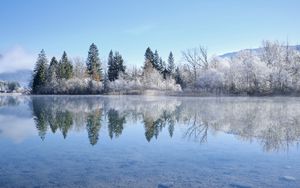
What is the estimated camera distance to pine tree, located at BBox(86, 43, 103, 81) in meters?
73.1

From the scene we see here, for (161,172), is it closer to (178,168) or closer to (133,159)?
(178,168)

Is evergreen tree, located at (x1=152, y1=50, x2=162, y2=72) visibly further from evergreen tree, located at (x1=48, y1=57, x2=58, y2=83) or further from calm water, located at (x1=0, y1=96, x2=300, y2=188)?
calm water, located at (x1=0, y1=96, x2=300, y2=188)

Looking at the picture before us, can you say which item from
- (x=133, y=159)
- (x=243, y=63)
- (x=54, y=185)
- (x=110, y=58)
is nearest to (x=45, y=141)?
(x=133, y=159)

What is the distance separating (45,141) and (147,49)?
6649 cm

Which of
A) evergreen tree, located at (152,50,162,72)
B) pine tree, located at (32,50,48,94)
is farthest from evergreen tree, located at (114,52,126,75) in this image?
pine tree, located at (32,50,48,94)

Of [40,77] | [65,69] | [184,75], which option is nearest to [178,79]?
[184,75]

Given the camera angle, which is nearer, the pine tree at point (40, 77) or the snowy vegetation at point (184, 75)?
the snowy vegetation at point (184, 75)

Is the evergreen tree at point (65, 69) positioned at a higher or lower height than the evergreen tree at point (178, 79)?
higher

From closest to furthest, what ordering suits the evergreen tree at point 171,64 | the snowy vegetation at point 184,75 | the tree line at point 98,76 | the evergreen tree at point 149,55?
the snowy vegetation at point 184,75 < the tree line at point 98,76 < the evergreen tree at point 149,55 < the evergreen tree at point 171,64

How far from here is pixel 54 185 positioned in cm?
552

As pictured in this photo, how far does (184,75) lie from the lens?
73.2 meters

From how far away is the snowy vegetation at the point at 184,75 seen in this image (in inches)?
2013

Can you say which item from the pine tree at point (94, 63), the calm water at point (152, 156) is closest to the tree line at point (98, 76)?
Result: the pine tree at point (94, 63)

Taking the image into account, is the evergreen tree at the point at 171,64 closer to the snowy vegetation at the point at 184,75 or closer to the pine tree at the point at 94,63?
the snowy vegetation at the point at 184,75
